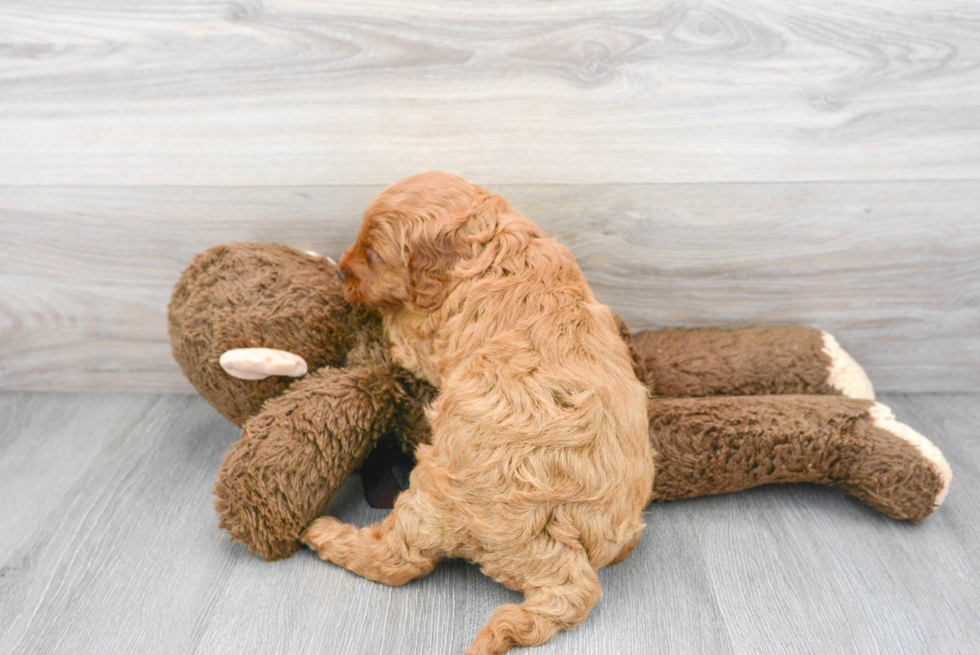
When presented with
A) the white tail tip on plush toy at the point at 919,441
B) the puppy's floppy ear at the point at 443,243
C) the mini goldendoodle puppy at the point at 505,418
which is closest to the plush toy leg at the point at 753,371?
the white tail tip on plush toy at the point at 919,441

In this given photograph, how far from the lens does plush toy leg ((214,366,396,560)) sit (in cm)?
95

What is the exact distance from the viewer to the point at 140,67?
1.18 meters

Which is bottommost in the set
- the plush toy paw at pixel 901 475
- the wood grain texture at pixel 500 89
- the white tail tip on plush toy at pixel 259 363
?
the plush toy paw at pixel 901 475

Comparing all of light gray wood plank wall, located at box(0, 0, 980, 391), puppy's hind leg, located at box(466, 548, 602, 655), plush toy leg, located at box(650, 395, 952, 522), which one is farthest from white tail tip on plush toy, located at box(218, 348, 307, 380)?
plush toy leg, located at box(650, 395, 952, 522)

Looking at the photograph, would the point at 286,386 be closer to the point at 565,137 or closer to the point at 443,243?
the point at 443,243

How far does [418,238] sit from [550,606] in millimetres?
487

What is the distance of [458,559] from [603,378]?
1.12 feet

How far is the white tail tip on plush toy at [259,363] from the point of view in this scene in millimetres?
1008

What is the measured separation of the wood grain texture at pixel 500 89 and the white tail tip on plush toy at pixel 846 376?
305 mm

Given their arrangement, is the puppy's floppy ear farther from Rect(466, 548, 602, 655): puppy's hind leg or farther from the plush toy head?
Rect(466, 548, 602, 655): puppy's hind leg

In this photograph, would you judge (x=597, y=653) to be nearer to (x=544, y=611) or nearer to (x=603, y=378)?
(x=544, y=611)

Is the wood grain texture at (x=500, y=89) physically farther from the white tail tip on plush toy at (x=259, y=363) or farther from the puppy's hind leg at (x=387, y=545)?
the puppy's hind leg at (x=387, y=545)

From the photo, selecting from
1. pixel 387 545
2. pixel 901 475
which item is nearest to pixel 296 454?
pixel 387 545

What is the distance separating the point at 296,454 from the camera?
3.16 ft
